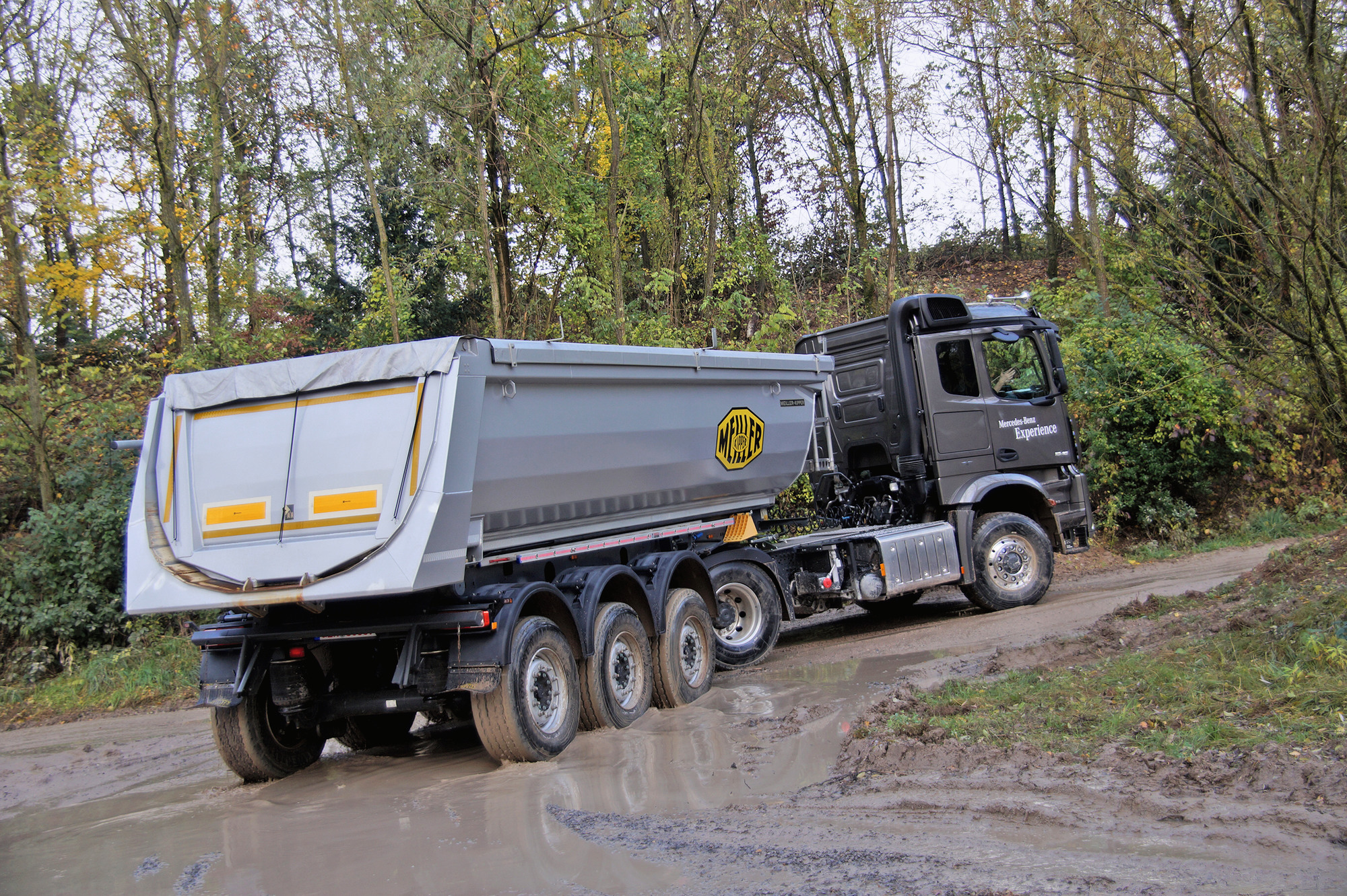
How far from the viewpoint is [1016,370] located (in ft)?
36.3

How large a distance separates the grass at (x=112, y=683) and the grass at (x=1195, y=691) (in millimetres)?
8361

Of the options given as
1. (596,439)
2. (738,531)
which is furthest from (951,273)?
(596,439)

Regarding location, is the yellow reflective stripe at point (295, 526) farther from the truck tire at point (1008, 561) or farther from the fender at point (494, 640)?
the truck tire at point (1008, 561)

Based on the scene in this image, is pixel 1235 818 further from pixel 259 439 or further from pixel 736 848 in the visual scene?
pixel 259 439

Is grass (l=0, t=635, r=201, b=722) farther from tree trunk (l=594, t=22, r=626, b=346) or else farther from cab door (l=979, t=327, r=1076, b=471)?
cab door (l=979, t=327, r=1076, b=471)

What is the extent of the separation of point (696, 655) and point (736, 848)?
4.17m

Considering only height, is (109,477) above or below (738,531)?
above

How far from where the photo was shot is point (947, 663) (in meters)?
7.97

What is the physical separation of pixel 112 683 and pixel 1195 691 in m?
10.9

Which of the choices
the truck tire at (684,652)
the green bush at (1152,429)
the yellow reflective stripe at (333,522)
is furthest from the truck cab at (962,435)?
the yellow reflective stripe at (333,522)

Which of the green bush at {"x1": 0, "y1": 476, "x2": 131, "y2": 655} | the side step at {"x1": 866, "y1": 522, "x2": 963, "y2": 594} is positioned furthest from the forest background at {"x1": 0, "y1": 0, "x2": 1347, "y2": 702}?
the side step at {"x1": 866, "y1": 522, "x2": 963, "y2": 594}

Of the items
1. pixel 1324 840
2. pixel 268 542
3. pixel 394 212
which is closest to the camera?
pixel 1324 840

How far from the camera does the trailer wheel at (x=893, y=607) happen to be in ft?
38.7

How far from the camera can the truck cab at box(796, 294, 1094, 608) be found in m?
10.5
